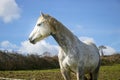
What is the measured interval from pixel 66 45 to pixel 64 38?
0.57ft

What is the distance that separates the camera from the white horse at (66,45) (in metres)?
7.28

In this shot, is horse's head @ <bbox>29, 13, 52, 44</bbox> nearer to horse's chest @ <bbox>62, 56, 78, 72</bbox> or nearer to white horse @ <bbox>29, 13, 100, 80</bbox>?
white horse @ <bbox>29, 13, 100, 80</bbox>

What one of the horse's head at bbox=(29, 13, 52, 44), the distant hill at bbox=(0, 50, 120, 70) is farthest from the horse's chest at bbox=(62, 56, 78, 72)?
the distant hill at bbox=(0, 50, 120, 70)

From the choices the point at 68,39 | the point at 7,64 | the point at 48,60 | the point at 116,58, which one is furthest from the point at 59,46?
the point at 116,58

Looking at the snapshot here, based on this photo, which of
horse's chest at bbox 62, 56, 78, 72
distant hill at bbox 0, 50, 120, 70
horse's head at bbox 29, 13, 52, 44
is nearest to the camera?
horse's chest at bbox 62, 56, 78, 72

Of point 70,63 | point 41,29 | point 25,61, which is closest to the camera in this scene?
A: point 70,63

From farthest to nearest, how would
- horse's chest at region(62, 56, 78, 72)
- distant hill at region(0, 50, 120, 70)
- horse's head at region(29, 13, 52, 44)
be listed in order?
distant hill at region(0, 50, 120, 70) → horse's head at region(29, 13, 52, 44) → horse's chest at region(62, 56, 78, 72)

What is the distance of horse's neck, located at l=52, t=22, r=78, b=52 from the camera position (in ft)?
24.3

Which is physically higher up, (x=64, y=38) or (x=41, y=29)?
(x=41, y=29)

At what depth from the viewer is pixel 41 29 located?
7.39 m

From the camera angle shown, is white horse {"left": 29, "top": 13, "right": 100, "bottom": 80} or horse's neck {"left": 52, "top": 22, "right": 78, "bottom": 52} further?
horse's neck {"left": 52, "top": 22, "right": 78, "bottom": 52}

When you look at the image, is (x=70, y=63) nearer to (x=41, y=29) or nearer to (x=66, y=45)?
(x=66, y=45)

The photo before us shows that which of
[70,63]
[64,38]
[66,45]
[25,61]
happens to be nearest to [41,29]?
[64,38]

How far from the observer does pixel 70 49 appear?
7383mm
